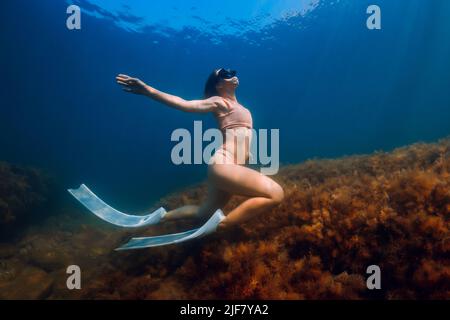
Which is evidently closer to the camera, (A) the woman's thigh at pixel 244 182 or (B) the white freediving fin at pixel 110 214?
(A) the woman's thigh at pixel 244 182

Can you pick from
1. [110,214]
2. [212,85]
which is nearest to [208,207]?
[110,214]

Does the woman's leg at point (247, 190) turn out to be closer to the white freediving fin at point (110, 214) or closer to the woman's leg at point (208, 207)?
the woman's leg at point (208, 207)

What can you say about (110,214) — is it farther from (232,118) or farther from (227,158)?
(232,118)

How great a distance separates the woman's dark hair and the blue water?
9436mm

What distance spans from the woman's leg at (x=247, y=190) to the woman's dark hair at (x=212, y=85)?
51.6 inches

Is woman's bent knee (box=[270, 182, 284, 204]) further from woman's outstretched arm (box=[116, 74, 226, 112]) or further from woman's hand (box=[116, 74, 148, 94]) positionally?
woman's hand (box=[116, 74, 148, 94])

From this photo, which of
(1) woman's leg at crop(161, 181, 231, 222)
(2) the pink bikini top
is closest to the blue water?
(1) woman's leg at crop(161, 181, 231, 222)

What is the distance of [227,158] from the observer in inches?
172

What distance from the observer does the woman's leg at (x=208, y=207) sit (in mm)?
4633

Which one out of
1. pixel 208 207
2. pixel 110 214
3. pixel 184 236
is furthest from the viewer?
pixel 110 214

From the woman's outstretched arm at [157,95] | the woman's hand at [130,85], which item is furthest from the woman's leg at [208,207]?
the woman's hand at [130,85]

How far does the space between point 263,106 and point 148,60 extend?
30.0m

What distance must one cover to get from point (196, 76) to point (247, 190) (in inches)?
1927

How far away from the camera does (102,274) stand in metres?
4.79
